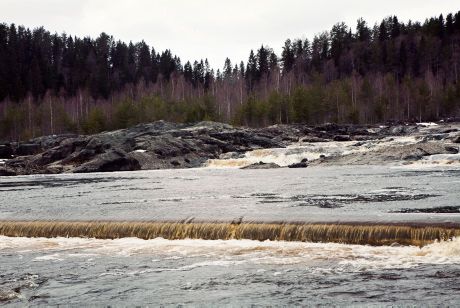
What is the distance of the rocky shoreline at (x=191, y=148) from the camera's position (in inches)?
1574

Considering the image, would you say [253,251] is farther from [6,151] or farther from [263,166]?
[6,151]

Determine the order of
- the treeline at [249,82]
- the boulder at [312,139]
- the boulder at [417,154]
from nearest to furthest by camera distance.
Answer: the boulder at [417,154] < the boulder at [312,139] < the treeline at [249,82]

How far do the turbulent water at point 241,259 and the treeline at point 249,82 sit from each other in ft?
218

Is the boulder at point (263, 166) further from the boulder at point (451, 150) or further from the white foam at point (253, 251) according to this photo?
the white foam at point (253, 251)

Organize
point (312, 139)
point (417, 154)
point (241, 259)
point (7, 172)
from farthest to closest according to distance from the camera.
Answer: point (312, 139) → point (7, 172) → point (417, 154) → point (241, 259)

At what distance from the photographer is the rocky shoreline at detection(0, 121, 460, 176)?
131 ft

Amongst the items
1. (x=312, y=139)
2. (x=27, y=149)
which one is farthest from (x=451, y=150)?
(x=27, y=149)

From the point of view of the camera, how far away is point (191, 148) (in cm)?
5106

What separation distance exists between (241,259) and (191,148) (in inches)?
1525

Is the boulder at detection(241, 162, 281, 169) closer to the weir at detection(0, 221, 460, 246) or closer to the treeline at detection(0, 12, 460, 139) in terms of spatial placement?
the weir at detection(0, 221, 460, 246)

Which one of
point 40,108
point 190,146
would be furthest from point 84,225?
point 40,108

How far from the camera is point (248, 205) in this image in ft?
62.2

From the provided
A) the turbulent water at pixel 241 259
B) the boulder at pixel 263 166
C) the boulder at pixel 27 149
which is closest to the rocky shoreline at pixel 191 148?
the boulder at pixel 263 166

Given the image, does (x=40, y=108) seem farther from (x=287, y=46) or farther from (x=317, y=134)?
(x=287, y=46)
